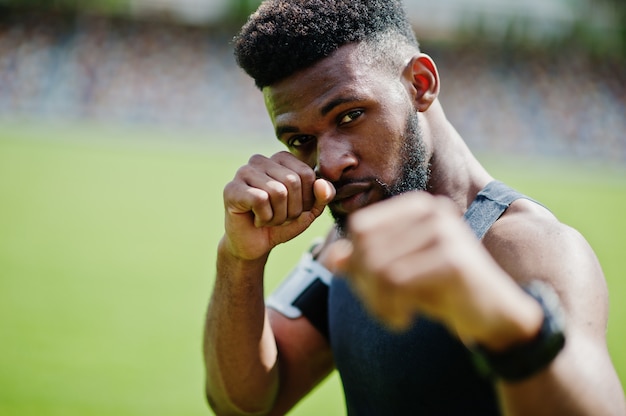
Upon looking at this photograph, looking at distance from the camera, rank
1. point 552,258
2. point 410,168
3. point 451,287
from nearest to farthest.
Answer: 1. point 451,287
2. point 552,258
3. point 410,168

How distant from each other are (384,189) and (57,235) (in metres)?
8.23

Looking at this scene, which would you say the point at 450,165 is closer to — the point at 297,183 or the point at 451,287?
the point at 297,183

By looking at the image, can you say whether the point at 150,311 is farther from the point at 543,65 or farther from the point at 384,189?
the point at 543,65

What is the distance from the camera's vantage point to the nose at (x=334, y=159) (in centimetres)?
224

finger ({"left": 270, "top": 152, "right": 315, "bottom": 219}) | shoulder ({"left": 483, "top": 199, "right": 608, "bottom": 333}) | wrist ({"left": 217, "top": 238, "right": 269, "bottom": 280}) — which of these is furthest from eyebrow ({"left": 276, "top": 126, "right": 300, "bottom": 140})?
shoulder ({"left": 483, "top": 199, "right": 608, "bottom": 333})

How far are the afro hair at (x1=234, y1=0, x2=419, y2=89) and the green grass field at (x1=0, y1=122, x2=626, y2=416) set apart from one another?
331cm

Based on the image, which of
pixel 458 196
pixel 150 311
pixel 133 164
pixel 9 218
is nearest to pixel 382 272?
pixel 458 196

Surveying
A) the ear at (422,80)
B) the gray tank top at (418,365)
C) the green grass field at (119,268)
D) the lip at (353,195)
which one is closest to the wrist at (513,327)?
the gray tank top at (418,365)

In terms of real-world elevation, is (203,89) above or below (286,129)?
below

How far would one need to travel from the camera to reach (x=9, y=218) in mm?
10000

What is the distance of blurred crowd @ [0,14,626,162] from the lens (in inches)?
1022

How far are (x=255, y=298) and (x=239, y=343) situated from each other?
8.0 inches

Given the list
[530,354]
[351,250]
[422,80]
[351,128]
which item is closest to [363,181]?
[351,128]

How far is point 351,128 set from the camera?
2305 millimetres
